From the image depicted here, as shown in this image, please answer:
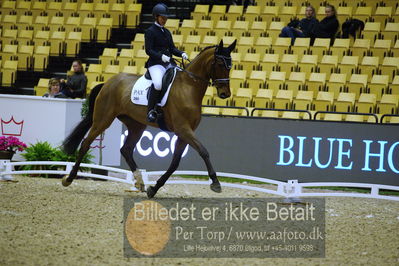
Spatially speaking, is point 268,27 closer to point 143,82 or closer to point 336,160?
point 336,160

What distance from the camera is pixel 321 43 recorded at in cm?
1655

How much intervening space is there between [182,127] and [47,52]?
34.4ft

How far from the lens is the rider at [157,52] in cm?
1028

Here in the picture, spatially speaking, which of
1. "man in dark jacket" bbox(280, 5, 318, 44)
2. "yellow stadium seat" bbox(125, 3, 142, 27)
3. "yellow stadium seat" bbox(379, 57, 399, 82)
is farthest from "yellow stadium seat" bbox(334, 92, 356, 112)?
"yellow stadium seat" bbox(125, 3, 142, 27)

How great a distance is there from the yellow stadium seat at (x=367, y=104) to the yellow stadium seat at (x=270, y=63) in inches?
98.3

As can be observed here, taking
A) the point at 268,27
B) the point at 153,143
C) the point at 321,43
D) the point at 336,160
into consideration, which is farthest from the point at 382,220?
the point at 268,27

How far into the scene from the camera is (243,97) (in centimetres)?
1548

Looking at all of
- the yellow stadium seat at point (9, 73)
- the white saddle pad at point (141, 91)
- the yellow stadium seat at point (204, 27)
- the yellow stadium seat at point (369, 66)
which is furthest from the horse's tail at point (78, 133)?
the yellow stadium seat at point (9, 73)

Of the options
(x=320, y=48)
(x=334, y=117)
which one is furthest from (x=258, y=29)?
(x=334, y=117)

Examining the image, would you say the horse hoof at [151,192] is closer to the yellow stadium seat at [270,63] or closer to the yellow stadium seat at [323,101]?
the yellow stadium seat at [323,101]

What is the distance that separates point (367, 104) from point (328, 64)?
5.88 feet

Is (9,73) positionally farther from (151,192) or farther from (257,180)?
(257,180)

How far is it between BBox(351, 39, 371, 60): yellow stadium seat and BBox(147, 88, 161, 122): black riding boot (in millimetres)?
7153

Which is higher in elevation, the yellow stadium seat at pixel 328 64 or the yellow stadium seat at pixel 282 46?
the yellow stadium seat at pixel 282 46
